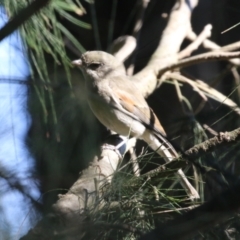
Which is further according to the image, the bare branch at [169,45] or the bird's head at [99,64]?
the bird's head at [99,64]

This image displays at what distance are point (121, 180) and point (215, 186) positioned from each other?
780mm

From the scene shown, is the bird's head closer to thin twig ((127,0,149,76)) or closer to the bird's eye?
the bird's eye

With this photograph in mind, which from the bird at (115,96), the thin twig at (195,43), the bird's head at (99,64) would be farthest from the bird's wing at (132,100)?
the thin twig at (195,43)

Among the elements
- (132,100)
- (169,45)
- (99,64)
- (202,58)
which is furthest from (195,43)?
(99,64)

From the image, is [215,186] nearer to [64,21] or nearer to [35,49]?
[35,49]

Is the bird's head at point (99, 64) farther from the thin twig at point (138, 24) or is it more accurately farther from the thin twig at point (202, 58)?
the thin twig at point (202, 58)

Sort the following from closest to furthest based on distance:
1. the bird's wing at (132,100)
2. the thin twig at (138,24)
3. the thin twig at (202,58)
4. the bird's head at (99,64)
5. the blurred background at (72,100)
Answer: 1. the blurred background at (72,100)
2. the thin twig at (202,58)
3. the bird's wing at (132,100)
4. the bird's head at (99,64)
5. the thin twig at (138,24)

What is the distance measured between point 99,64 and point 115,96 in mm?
291

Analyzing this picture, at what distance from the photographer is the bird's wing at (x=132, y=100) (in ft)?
14.5

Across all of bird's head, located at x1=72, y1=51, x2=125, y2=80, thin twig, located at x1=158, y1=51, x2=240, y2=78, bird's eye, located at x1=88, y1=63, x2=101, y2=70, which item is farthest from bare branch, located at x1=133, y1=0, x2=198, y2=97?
bird's eye, located at x1=88, y1=63, x2=101, y2=70

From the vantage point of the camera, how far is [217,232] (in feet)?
6.15

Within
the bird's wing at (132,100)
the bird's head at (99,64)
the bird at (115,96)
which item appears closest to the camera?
the bird at (115,96)

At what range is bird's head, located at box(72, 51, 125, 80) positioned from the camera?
15.0 feet

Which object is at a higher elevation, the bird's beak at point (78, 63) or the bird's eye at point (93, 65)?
the bird's eye at point (93, 65)
